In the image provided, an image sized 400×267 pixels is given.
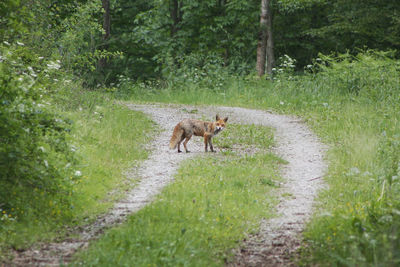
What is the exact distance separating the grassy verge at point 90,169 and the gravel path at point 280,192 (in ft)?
1.03

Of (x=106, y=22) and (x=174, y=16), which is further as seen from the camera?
(x=174, y=16)

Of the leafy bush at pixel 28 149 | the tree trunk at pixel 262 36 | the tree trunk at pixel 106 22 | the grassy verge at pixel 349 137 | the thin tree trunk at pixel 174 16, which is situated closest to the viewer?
the grassy verge at pixel 349 137

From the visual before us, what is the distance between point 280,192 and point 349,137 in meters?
4.40

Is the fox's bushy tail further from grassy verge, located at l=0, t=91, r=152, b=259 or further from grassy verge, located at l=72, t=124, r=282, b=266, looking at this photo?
grassy verge, located at l=72, t=124, r=282, b=266

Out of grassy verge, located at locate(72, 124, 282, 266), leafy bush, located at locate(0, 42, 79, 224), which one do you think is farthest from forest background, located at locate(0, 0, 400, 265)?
grassy verge, located at locate(72, 124, 282, 266)

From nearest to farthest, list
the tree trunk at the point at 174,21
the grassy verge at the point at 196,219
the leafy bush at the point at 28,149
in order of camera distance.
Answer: the grassy verge at the point at 196,219 → the leafy bush at the point at 28,149 → the tree trunk at the point at 174,21

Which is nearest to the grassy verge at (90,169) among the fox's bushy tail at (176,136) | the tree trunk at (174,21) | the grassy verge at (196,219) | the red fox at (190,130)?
the fox's bushy tail at (176,136)

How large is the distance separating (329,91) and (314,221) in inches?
537

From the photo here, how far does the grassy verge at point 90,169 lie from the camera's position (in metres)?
6.73

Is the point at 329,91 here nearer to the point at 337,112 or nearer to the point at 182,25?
the point at 337,112

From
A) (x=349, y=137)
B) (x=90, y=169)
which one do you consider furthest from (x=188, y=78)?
(x=90, y=169)

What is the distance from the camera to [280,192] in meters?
9.44

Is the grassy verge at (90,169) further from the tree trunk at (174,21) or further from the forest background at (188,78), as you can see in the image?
the tree trunk at (174,21)

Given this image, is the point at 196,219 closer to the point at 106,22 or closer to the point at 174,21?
the point at 106,22
